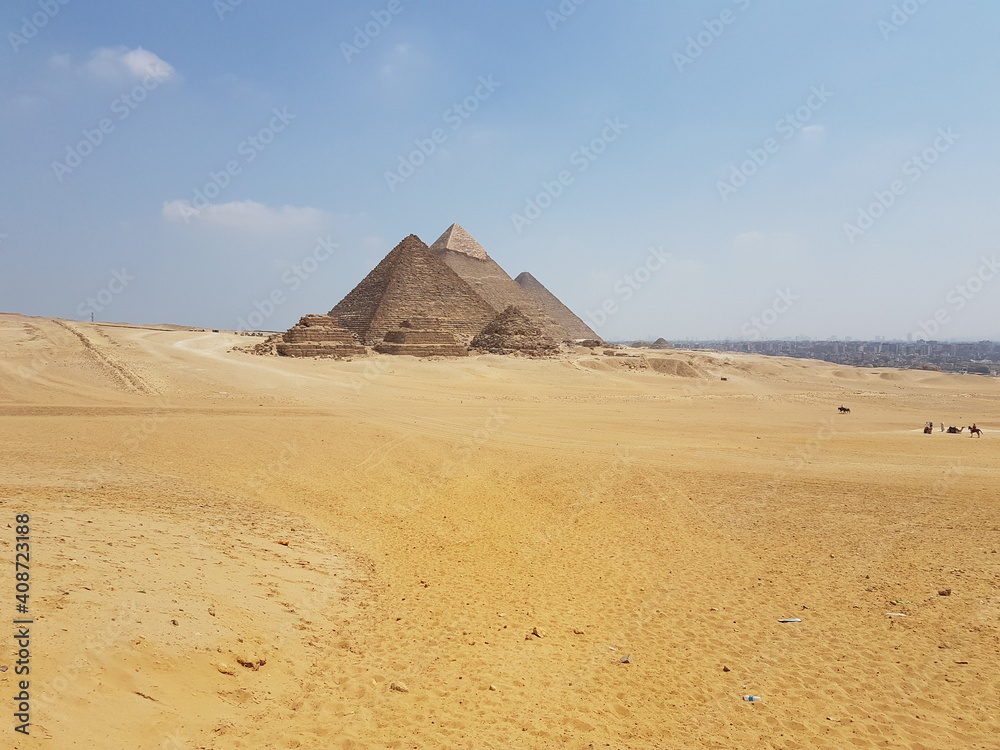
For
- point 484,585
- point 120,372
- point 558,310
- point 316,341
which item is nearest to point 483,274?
point 558,310

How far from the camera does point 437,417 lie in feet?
55.6

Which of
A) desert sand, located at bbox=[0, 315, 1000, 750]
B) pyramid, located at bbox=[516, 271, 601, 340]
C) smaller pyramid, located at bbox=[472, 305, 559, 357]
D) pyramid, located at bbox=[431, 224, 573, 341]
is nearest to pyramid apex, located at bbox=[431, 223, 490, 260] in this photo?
pyramid, located at bbox=[431, 224, 573, 341]

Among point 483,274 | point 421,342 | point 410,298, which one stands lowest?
point 421,342

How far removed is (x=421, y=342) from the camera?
3856cm

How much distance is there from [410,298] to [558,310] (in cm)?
3666

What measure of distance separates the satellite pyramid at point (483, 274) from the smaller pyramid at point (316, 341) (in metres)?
30.3

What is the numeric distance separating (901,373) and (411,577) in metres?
57.1

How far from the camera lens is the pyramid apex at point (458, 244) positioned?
225 ft

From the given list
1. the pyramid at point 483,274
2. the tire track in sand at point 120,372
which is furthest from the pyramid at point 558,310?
the tire track in sand at point 120,372

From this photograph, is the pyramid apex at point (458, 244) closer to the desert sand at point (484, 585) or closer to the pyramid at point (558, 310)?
the pyramid at point (558, 310)

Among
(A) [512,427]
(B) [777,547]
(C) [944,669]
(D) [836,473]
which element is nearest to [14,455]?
(A) [512,427]

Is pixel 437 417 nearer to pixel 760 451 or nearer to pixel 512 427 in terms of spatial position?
pixel 512 427

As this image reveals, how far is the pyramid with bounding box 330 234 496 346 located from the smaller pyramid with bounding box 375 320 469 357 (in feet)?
20.7

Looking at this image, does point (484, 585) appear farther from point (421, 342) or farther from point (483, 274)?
point (483, 274)
